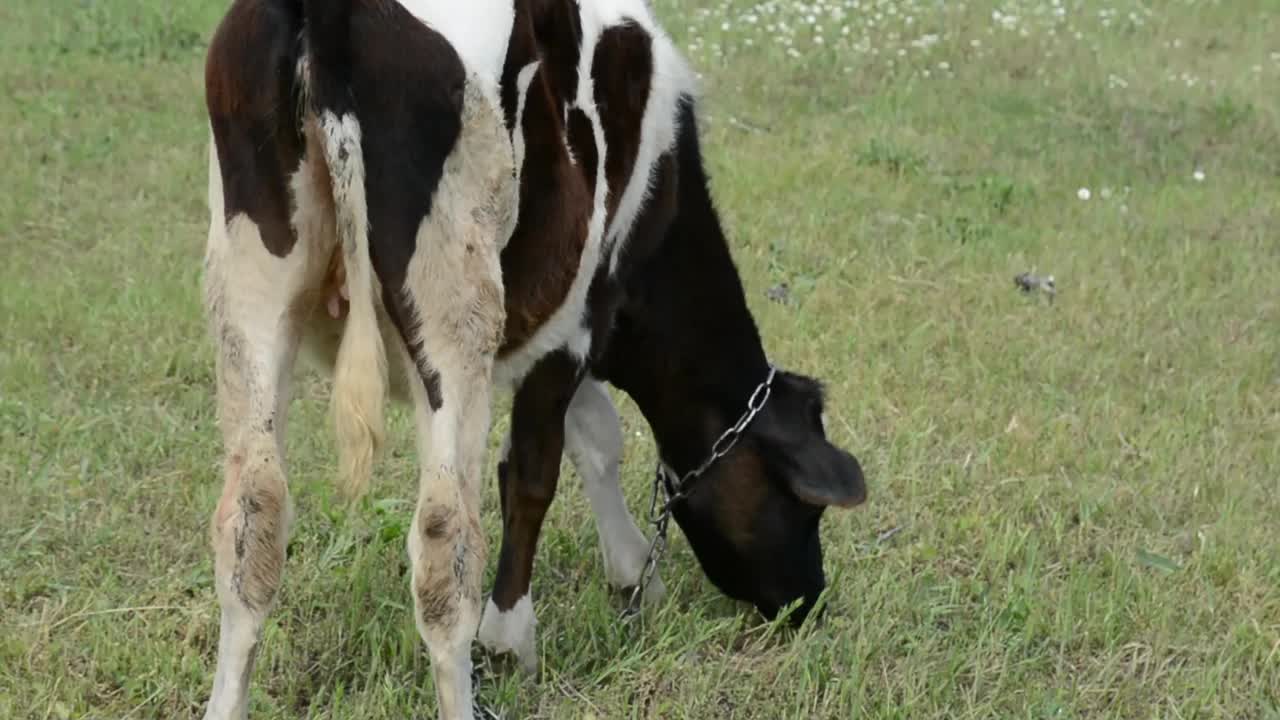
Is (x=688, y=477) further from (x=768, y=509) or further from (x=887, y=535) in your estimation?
(x=887, y=535)

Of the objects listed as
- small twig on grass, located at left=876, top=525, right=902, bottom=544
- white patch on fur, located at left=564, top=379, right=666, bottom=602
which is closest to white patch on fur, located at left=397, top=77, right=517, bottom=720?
white patch on fur, located at left=564, top=379, right=666, bottom=602

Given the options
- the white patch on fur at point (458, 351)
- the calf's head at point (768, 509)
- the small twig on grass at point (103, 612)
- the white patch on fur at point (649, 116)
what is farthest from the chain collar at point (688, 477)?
the small twig on grass at point (103, 612)

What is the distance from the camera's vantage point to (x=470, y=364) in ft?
10.1

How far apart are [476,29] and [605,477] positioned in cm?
158

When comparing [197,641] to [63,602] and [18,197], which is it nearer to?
[63,602]

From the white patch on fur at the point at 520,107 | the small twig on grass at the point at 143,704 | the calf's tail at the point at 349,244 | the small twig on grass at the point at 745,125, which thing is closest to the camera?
the calf's tail at the point at 349,244

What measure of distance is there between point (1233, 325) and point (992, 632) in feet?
9.68

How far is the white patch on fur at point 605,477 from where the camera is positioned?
4.29 meters

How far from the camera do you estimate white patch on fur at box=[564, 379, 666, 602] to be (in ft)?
14.1

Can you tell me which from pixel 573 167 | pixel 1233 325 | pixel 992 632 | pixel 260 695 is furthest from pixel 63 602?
pixel 1233 325

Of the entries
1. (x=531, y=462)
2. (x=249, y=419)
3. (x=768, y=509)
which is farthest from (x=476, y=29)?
(x=768, y=509)

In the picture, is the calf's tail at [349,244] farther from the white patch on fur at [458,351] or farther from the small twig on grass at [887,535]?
the small twig on grass at [887,535]

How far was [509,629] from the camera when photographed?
382cm

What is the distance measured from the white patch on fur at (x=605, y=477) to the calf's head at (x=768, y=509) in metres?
0.20
